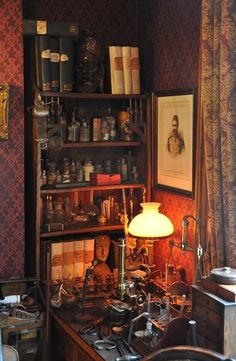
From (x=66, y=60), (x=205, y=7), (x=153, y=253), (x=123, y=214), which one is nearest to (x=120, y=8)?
(x=66, y=60)

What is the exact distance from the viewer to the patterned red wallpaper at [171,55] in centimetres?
355

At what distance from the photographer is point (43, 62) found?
365 centimetres

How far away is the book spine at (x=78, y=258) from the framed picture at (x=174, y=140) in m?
0.67

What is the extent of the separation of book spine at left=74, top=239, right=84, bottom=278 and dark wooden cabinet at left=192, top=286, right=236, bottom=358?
50.2 inches

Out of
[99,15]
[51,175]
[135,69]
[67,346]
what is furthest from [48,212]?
[99,15]

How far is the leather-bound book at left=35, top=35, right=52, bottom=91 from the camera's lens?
3635 mm

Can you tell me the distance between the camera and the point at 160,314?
10.2 feet

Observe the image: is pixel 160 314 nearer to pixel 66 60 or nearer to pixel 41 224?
pixel 41 224

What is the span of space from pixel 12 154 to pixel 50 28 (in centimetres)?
83

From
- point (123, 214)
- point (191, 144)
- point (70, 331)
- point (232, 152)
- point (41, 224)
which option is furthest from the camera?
point (123, 214)

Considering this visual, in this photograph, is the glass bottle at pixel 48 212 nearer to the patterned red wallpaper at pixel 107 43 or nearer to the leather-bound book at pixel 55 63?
the patterned red wallpaper at pixel 107 43

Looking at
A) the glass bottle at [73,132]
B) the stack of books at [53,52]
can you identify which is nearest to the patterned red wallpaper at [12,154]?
the stack of books at [53,52]

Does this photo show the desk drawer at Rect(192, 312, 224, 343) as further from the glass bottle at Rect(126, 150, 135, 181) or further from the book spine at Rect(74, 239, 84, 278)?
the glass bottle at Rect(126, 150, 135, 181)

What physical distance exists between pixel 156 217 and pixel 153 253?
49cm
